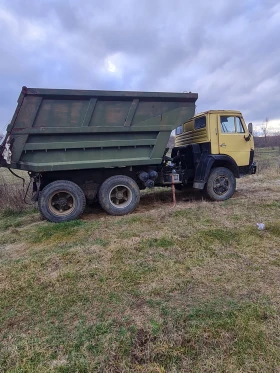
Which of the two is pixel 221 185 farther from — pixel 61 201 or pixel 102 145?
pixel 61 201

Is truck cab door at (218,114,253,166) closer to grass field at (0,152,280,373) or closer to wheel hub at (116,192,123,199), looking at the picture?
grass field at (0,152,280,373)

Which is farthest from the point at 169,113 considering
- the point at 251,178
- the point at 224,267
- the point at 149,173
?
the point at 251,178

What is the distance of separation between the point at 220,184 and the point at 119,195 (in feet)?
9.72

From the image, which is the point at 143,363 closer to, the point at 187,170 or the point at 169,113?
the point at 169,113

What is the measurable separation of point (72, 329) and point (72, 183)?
3850 millimetres

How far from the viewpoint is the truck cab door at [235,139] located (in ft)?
22.8

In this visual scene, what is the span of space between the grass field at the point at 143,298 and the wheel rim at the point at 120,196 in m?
1.25

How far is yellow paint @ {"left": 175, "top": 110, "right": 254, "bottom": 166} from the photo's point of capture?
684 cm

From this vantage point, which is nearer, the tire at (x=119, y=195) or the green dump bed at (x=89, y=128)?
the green dump bed at (x=89, y=128)

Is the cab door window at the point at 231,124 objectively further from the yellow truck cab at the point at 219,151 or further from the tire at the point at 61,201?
the tire at the point at 61,201

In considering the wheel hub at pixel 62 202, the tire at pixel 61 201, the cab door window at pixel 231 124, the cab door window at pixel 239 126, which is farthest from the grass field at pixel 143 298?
the cab door window at pixel 239 126

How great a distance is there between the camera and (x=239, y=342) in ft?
6.80

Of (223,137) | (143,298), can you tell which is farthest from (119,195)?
(143,298)

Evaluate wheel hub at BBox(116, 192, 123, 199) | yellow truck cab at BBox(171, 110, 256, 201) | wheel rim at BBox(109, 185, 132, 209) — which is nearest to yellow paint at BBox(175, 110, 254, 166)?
yellow truck cab at BBox(171, 110, 256, 201)
